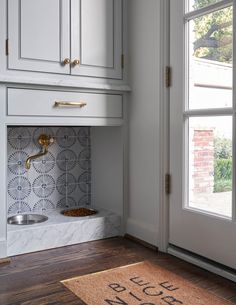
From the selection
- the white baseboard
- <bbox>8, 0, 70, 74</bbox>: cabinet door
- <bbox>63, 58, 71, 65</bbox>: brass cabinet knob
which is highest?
<bbox>8, 0, 70, 74</bbox>: cabinet door

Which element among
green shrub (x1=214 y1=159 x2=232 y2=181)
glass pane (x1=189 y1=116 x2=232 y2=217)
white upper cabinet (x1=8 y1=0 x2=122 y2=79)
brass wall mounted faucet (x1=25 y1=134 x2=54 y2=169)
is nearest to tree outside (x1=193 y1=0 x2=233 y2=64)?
glass pane (x1=189 y1=116 x2=232 y2=217)

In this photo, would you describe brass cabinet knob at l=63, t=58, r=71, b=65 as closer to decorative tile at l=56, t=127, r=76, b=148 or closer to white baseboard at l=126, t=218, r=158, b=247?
decorative tile at l=56, t=127, r=76, b=148

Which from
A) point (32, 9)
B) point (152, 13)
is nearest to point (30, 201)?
point (32, 9)

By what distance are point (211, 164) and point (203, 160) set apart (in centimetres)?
5

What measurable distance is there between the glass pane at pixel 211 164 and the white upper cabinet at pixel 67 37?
639 mm

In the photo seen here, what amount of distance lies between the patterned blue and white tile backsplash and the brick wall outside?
0.94 metres

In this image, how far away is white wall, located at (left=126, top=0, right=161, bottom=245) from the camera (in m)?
1.98

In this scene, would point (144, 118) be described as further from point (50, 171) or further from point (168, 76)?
point (50, 171)

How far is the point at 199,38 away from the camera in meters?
1.74

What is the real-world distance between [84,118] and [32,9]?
0.60 meters

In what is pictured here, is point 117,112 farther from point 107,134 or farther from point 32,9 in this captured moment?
point 32,9

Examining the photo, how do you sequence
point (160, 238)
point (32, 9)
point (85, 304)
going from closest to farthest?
point (85, 304), point (32, 9), point (160, 238)

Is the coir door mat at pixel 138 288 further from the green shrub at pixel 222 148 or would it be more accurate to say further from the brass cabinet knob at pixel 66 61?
the brass cabinet knob at pixel 66 61

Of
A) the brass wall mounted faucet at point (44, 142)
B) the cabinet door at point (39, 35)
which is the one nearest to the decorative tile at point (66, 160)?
the brass wall mounted faucet at point (44, 142)
